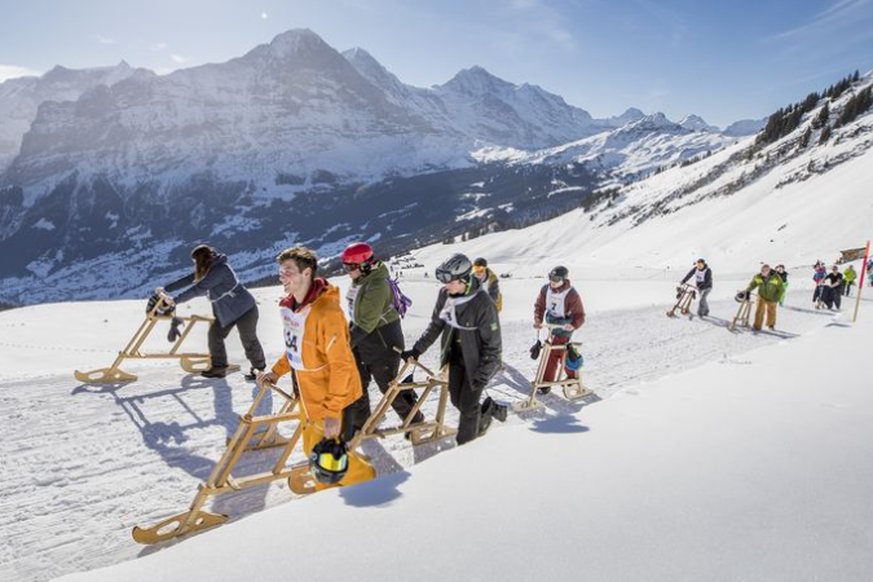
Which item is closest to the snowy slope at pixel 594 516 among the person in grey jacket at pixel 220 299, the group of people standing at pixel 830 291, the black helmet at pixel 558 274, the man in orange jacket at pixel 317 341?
the man in orange jacket at pixel 317 341

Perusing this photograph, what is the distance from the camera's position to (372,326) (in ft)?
19.1

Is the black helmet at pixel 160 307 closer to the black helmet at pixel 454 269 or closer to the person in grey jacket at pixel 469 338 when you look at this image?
the person in grey jacket at pixel 469 338

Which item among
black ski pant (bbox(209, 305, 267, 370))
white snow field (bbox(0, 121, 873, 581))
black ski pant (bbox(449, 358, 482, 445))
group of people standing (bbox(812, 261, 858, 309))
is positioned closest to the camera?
white snow field (bbox(0, 121, 873, 581))

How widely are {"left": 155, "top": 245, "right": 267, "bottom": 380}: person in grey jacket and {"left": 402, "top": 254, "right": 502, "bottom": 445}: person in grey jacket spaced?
3.46 metres

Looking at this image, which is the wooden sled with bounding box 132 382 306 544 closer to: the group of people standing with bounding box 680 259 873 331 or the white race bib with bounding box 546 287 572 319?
the white race bib with bounding box 546 287 572 319

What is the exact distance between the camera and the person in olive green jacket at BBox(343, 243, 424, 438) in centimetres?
577

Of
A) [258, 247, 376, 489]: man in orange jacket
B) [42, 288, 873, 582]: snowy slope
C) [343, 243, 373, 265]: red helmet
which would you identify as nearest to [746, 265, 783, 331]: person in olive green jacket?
[42, 288, 873, 582]: snowy slope

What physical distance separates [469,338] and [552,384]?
277cm

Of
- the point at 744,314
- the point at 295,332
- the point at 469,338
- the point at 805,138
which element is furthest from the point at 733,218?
the point at 295,332

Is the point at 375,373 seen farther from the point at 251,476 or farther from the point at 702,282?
the point at 702,282

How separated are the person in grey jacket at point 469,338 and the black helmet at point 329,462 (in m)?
1.93

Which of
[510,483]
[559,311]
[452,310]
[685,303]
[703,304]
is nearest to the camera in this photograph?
[510,483]

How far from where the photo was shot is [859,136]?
60.2 m

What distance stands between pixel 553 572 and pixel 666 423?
331 centimetres
